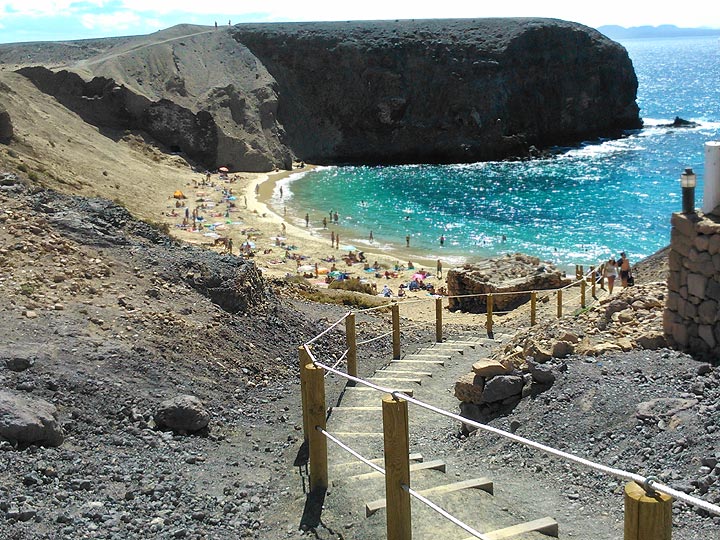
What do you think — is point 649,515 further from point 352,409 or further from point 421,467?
point 352,409

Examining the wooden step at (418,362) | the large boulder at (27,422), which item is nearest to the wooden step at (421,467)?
the large boulder at (27,422)

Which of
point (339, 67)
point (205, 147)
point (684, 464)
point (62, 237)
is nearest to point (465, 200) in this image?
point (205, 147)

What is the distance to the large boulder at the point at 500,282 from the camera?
23.8 meters

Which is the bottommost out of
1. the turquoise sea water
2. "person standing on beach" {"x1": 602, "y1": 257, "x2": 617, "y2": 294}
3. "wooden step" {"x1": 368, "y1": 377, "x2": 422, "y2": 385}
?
the turquoise sea water

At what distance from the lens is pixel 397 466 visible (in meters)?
5.46

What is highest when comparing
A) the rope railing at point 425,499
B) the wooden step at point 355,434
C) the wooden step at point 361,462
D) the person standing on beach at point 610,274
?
the rope railing at point 425,499

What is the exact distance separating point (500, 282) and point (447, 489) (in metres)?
18.2

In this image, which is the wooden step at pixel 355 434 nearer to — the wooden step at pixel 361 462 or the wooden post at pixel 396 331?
the wooden step at pixel 361 462

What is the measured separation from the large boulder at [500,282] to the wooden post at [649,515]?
19.5 meters

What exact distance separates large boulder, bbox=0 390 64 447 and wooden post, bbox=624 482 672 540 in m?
5.48

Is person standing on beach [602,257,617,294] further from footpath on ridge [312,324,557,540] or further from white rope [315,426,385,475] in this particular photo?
white rope [315,426,385,475]

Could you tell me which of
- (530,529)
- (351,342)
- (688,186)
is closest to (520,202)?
(351,342)

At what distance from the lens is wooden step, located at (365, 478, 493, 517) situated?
248 inches

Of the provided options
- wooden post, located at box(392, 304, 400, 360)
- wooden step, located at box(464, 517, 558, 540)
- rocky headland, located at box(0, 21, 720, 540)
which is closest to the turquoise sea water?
wooden post, located at box(392, 304, 400, 360)
